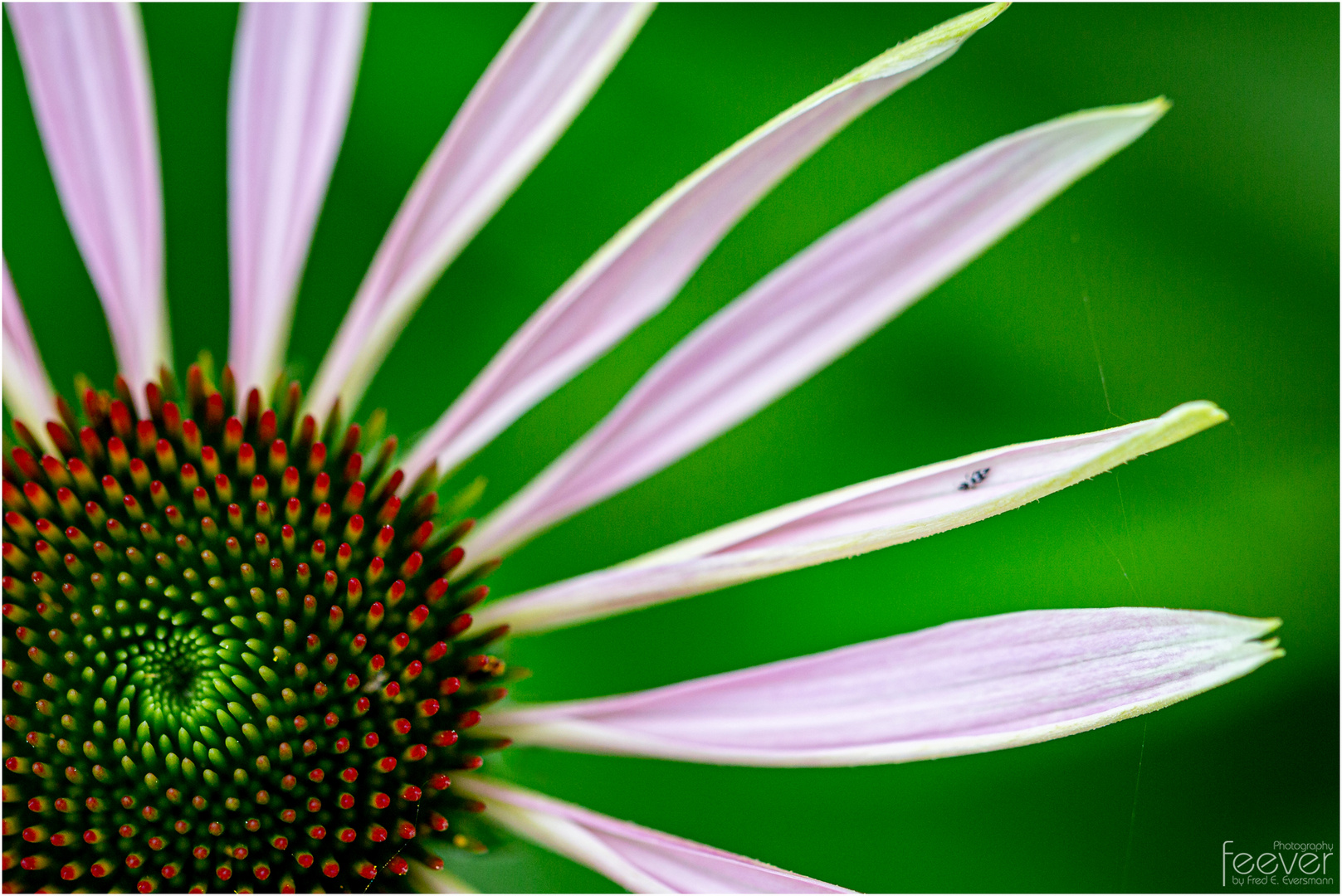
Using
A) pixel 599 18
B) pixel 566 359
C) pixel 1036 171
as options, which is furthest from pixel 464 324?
pixel 1036 171

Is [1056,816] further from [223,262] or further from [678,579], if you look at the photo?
[223,262]

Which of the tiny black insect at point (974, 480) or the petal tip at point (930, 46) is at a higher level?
the petal tip at point (930, 46)

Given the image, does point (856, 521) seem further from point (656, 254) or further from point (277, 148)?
point (277, 148)

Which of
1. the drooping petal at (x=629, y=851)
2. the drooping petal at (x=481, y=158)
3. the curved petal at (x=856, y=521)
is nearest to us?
the curved petal at (x=856, y=521)

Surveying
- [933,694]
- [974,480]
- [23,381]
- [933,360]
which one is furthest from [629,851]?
[23,381]

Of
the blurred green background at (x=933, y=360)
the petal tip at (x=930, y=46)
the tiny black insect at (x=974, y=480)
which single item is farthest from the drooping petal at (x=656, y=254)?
the tiny black insect at (x=974, y=480)

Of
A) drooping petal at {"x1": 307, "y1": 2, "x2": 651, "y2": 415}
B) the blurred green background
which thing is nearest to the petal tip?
drooping petal at {"x1": 307, "y1": 2, "x2": 651, "y2": 415}

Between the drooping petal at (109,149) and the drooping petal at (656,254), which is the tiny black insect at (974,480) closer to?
the drooping petal at (656,254)
